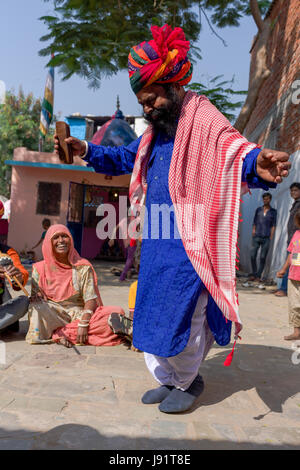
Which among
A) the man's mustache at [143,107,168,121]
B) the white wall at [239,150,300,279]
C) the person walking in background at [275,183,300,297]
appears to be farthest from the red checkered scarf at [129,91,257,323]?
the white wall at [239,150,300,279]

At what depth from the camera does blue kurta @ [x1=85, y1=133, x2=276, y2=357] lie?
237 cm

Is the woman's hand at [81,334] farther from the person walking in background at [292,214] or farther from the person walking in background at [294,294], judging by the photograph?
the person walking in background at [292,214]

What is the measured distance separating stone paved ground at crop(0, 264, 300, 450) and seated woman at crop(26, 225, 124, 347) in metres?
0.16

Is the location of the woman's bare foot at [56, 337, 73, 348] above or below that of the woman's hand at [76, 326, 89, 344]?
below

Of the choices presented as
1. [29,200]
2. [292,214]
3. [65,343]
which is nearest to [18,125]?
[29,200]

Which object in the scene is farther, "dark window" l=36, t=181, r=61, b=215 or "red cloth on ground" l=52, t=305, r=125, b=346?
"dark window" l=36, t=181, r=61, b=215

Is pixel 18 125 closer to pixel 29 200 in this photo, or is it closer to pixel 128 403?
pixel 29 200

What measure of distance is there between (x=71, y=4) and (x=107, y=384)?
302 inches

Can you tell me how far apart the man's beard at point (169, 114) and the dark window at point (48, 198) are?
35.2 ft

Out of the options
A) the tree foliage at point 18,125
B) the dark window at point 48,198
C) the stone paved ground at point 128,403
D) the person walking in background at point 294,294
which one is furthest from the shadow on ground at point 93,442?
the tree foliage at point 18,125

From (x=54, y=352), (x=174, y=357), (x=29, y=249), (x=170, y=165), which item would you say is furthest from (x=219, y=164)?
(x=29, y=249)

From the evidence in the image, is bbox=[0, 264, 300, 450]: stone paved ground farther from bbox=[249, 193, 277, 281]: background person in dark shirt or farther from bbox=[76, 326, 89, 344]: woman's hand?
bbox=[249, 193, 277, 281]: background person in dark shirt

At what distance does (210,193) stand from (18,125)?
25.4m

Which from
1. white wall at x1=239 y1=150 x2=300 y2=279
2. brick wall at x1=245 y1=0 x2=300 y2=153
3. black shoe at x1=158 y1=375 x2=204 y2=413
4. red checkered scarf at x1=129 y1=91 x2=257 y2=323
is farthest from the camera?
brick wall at x1=245 y1=0 x2=300 y2=153
